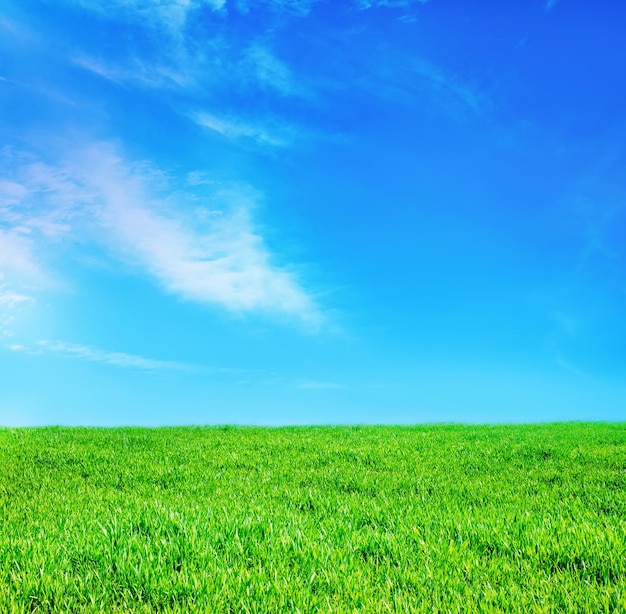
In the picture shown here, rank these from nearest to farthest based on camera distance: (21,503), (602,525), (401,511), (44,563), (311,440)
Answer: (44,563) → (602,525) → (401,511) → (21,503) → (311,440)

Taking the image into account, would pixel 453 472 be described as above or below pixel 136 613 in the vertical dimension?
above

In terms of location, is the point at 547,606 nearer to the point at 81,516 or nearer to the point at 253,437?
the point at 81,516

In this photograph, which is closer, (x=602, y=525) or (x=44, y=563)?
(x=44, y=563)

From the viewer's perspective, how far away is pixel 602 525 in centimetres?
678

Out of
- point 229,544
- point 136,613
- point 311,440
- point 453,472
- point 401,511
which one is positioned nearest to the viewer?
point 136,613

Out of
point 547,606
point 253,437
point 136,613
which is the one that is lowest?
point 136,613

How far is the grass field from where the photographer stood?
4527mm

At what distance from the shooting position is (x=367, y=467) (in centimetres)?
1075

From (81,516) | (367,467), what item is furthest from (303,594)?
(367,467)

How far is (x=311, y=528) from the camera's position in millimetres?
6250

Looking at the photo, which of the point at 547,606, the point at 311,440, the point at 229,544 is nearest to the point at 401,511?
the point at 229,544

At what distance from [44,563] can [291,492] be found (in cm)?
410

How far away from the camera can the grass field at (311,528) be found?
14.9 feet

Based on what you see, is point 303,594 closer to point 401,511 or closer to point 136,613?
point 136,613
